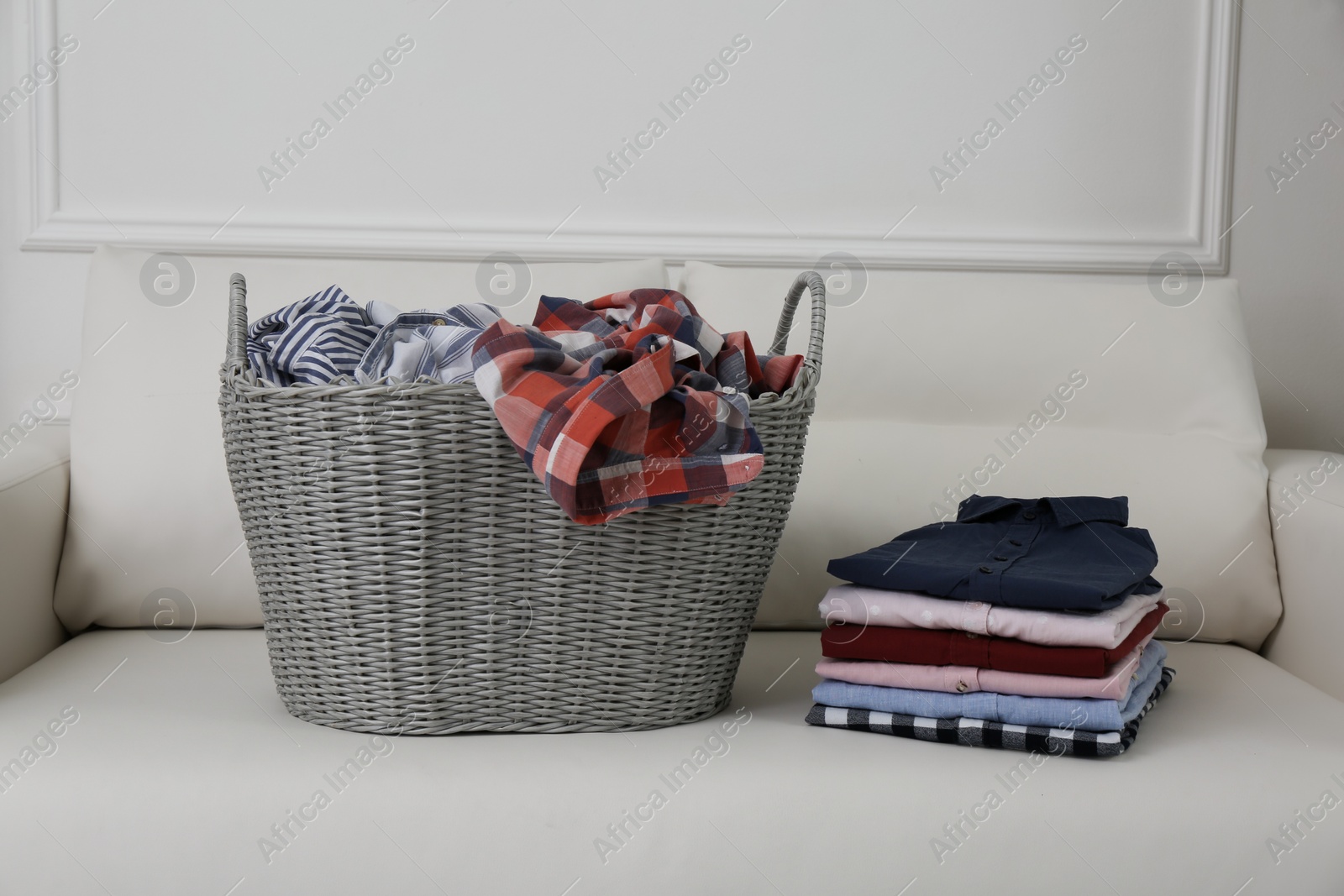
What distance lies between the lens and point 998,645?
785 mm

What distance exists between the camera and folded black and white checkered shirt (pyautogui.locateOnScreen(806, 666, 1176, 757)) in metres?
0.76

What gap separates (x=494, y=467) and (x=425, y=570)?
10cm

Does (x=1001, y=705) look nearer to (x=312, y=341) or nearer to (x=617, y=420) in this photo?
(x=617, y=420)

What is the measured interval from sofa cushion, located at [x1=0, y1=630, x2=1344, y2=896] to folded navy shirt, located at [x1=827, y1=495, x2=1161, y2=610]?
0.13 metres

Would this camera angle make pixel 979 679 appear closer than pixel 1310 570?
Yes

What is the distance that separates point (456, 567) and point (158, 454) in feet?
1.73

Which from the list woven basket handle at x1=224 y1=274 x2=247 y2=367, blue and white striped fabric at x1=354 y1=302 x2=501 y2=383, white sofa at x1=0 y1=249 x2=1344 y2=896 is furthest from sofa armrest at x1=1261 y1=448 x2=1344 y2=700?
woven basket handle at x1=224 y1=274 x2=247 y2=367

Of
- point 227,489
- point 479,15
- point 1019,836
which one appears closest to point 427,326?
point 227,489

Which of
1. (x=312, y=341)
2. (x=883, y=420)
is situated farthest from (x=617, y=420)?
(x=883, y=420)

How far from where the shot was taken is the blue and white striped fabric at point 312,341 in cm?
79

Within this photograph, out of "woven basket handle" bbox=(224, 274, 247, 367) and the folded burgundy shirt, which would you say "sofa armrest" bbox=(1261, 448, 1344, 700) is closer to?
the folded burgundy shirt

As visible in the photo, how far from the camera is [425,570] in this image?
755 mm

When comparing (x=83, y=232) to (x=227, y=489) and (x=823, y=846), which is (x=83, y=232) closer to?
Result: (x=227, y=489)

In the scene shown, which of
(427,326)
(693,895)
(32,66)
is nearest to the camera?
(693,895)
